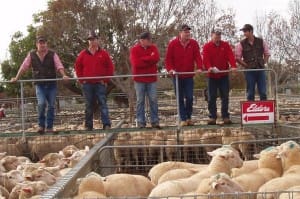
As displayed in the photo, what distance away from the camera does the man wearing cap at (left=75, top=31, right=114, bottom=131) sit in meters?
11.7

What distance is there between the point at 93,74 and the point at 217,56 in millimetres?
2537

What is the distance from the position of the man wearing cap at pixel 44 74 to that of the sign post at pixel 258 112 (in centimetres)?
369

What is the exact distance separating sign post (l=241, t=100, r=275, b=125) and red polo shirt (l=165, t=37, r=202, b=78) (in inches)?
58.2

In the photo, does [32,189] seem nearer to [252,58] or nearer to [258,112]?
[258,112]

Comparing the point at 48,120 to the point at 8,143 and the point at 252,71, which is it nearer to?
the point at 8,143

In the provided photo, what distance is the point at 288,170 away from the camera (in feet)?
21.9

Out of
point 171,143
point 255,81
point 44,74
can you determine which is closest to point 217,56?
point 255,81

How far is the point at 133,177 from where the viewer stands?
275 inches

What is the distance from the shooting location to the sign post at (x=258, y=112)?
10.8 metres

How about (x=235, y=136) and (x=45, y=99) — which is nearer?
(x=235, y=136)

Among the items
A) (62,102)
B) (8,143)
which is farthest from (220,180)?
(62,102)

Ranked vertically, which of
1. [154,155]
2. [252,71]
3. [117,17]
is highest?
[117,17]

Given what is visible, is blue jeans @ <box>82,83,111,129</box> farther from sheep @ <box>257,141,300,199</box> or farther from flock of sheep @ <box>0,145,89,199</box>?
sheep @ <box>257,141,300,199</box>

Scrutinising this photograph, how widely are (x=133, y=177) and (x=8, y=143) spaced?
551 cm
